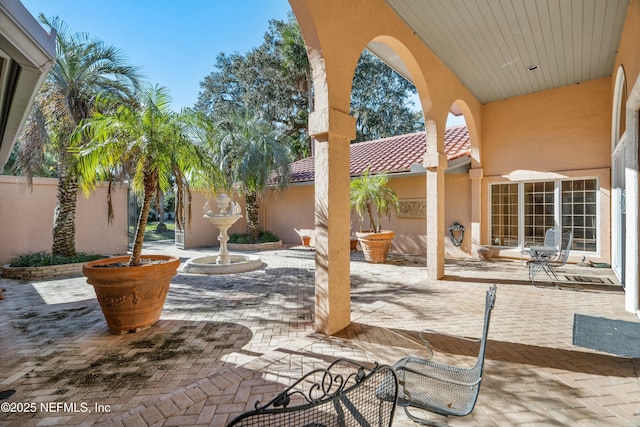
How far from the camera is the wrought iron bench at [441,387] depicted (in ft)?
6.43

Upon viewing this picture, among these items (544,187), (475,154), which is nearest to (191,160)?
(475,154)

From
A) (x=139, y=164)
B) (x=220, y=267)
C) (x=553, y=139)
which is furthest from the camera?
(x=553, y=139)

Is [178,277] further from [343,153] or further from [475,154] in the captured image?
[475,154]

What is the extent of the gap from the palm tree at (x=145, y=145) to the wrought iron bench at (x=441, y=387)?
3.79 m

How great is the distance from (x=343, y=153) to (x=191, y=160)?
7.04 ft

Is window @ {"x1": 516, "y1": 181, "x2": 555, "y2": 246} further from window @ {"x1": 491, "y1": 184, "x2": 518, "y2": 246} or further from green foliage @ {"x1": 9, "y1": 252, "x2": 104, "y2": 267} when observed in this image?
green foliage @ {"x1": 9, "y1": 252, "x2": 104, "y2": 267}

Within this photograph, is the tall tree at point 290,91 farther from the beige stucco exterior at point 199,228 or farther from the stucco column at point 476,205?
the stucco column at point 476,205

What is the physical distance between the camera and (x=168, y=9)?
33.9 feet

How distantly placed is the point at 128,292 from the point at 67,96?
6.82 meters

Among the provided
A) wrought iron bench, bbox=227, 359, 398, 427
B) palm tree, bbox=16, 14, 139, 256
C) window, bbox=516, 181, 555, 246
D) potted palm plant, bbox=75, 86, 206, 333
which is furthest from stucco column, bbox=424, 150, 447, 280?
palm tree, bbox=16, 14, 139, 256

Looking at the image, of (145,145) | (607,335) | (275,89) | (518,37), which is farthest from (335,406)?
(275,89)

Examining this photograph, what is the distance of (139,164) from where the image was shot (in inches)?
182

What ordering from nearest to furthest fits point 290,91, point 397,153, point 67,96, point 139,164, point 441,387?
point 441,387
point 139,164
point 67,96
point 397,153
point 290,91

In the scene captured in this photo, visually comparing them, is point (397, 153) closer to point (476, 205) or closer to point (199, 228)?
point (476, 205)
